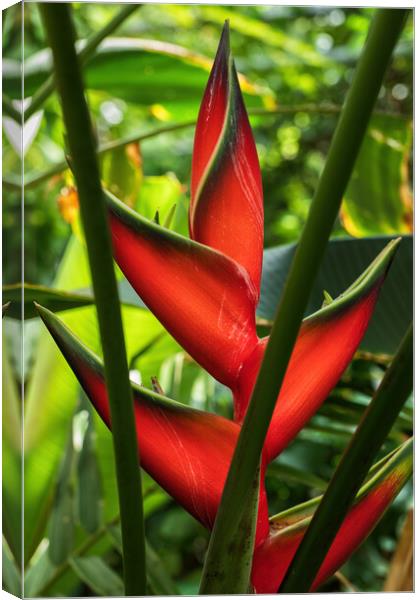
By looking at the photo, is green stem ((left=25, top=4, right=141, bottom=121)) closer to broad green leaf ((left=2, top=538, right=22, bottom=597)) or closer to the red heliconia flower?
the red heliconia flower

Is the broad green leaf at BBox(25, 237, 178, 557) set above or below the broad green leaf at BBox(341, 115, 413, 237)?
below

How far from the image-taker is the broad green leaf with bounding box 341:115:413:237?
0.88 meters

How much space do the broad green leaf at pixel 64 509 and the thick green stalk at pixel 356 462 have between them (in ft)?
1.14

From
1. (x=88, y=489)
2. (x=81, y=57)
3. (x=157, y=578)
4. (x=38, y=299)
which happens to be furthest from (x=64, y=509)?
(x=81, y=57)

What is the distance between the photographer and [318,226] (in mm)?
386

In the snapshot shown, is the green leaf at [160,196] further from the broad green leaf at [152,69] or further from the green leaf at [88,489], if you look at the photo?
the green leaf at [88,489]

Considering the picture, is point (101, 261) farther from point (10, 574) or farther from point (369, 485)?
point (10, 574)

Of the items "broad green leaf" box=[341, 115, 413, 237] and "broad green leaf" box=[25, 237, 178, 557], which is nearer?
"broad green leaf" box=[25, 237, 178, 557]

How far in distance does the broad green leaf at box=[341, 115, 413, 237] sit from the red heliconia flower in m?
0.37

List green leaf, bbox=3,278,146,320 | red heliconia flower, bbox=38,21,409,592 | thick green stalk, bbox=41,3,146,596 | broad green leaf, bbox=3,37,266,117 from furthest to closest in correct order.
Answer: broad green leaf, bbox=3,37,266,117 < green leaf, bbox=3,278,146,320 < red heliconia flower, bbox=38,21,409,592 < thick green stalk, bbox=41,3,146,596

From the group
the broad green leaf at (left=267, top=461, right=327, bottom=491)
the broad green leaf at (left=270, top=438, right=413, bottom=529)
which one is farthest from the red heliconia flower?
the broad green leaf at (left=267, top=461, right=327, bottom=491)

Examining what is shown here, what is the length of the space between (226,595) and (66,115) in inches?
10.4

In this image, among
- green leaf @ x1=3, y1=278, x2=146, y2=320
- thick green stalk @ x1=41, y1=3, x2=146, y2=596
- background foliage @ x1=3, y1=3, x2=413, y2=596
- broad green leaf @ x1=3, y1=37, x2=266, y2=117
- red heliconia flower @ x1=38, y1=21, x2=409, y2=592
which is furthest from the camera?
broad green leaf @ x1=3, y1=37, x2=266, y2=117

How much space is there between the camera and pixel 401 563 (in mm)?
735
